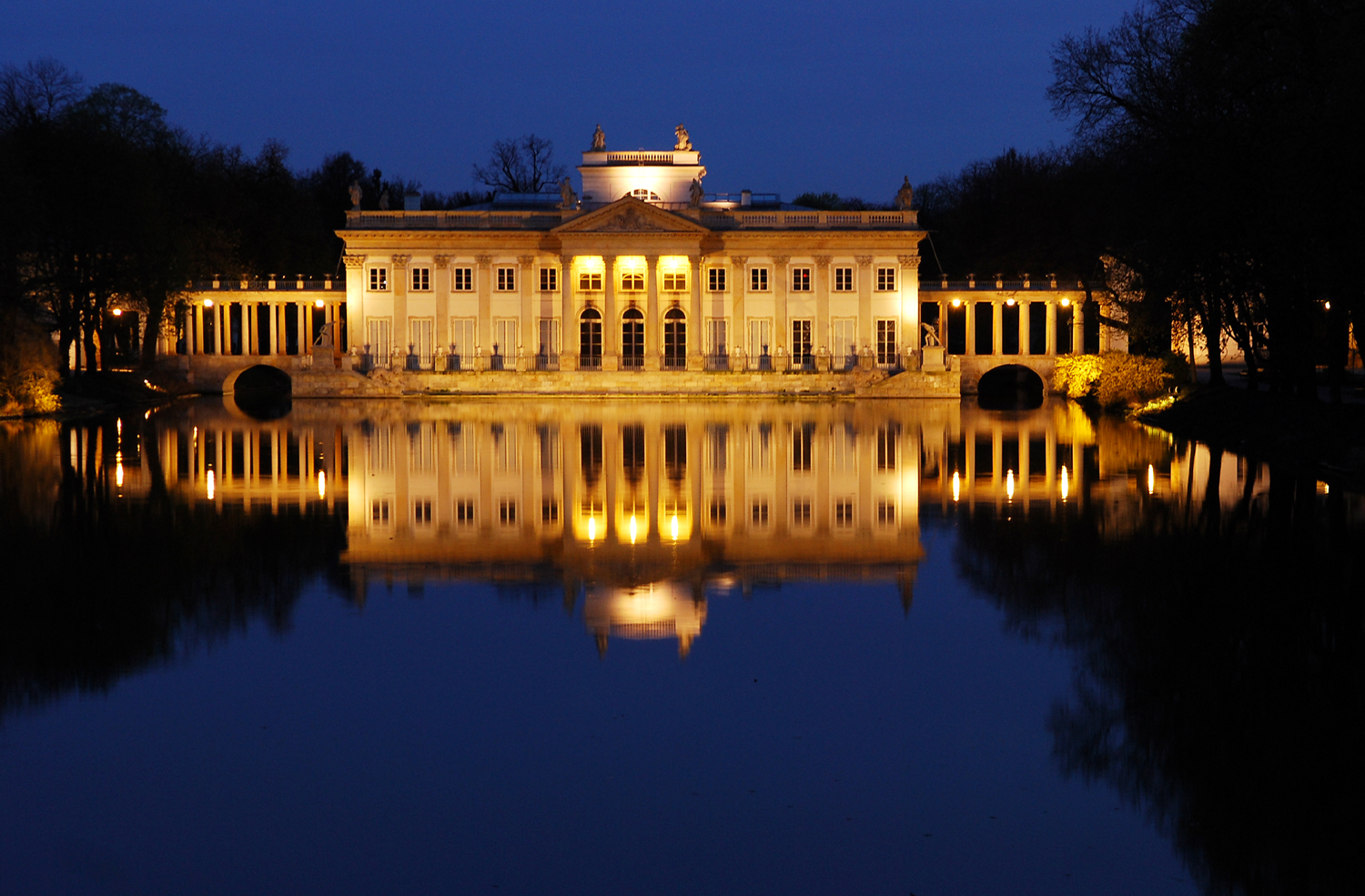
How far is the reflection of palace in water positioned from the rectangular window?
82.2ft

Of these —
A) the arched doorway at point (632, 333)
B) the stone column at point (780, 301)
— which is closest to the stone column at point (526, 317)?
the arched doorway at point (632, 333)

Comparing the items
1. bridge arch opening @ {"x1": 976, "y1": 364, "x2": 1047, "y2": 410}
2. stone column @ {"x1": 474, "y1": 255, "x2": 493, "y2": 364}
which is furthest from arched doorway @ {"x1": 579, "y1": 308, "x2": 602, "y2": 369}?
bridge arch opening @ {"x1": 976, "y1": 364, "x2": 1047, "y2": 410}

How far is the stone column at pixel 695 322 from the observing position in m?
66.4

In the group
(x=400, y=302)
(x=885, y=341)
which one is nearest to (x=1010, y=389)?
(x=885, y=341)

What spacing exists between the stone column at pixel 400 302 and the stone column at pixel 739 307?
1493 centimetres

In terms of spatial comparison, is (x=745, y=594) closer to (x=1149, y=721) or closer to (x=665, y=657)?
(x=665, y=657)

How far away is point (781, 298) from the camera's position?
6844 cm

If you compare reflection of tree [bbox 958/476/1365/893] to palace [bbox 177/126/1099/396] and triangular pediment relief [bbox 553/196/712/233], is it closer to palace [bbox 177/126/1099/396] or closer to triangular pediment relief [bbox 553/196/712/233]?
triangular pediment relief [bbox 553/196/712/233]

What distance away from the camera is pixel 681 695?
10.1 metres

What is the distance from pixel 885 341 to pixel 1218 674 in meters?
58.8

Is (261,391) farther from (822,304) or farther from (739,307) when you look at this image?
(822,304)

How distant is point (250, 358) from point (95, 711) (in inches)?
2410

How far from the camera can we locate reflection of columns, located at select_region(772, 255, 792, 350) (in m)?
68.3

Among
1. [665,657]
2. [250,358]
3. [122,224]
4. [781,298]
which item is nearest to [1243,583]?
[665,657]
